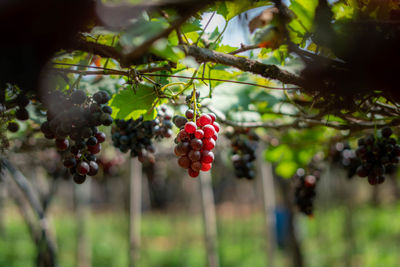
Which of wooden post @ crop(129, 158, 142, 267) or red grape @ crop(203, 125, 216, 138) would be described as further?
wooden post @ crop(129, 158, 142, 267)

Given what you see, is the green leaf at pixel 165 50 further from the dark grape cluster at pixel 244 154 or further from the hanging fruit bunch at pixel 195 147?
the dark grape cluster at pixel 244 154

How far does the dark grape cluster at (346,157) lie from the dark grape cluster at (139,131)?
116 centimetres

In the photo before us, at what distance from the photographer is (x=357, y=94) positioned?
943 mm

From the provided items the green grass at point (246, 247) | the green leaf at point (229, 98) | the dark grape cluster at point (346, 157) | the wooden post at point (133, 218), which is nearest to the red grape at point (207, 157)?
the green leaf at point (229, 98)

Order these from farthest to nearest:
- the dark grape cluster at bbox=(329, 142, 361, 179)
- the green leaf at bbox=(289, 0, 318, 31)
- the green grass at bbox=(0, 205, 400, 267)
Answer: the green grass at bbox=(0, 205, 400, 267) → the dark grape cluster at bbox=(329, 142, 361, 179) → the green leaf at bbox=(289, 0, 318, 31)

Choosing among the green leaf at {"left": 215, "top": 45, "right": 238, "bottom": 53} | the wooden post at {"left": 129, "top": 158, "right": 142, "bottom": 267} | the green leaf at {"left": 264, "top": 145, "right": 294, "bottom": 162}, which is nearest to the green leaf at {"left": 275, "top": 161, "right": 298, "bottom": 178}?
the green leaf at {"left": 264, "top": 145, "right": 294, "bottom": 162}

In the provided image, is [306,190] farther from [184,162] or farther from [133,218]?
[133,218]

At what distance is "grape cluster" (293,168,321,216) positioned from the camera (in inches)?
93.5

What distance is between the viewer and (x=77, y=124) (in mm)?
952

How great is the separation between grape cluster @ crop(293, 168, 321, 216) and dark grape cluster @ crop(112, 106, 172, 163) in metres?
1.36

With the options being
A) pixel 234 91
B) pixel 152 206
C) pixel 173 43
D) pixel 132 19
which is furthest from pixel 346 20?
pixel 152 206

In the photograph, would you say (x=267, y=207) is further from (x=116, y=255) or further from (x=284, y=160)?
(x=116, y=255)

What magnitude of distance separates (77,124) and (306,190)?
1921 millimetres

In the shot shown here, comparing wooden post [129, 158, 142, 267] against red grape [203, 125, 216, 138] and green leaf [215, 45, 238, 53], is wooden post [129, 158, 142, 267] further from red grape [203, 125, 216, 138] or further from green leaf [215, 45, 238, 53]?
red grape [203, 125, 216, 138]
